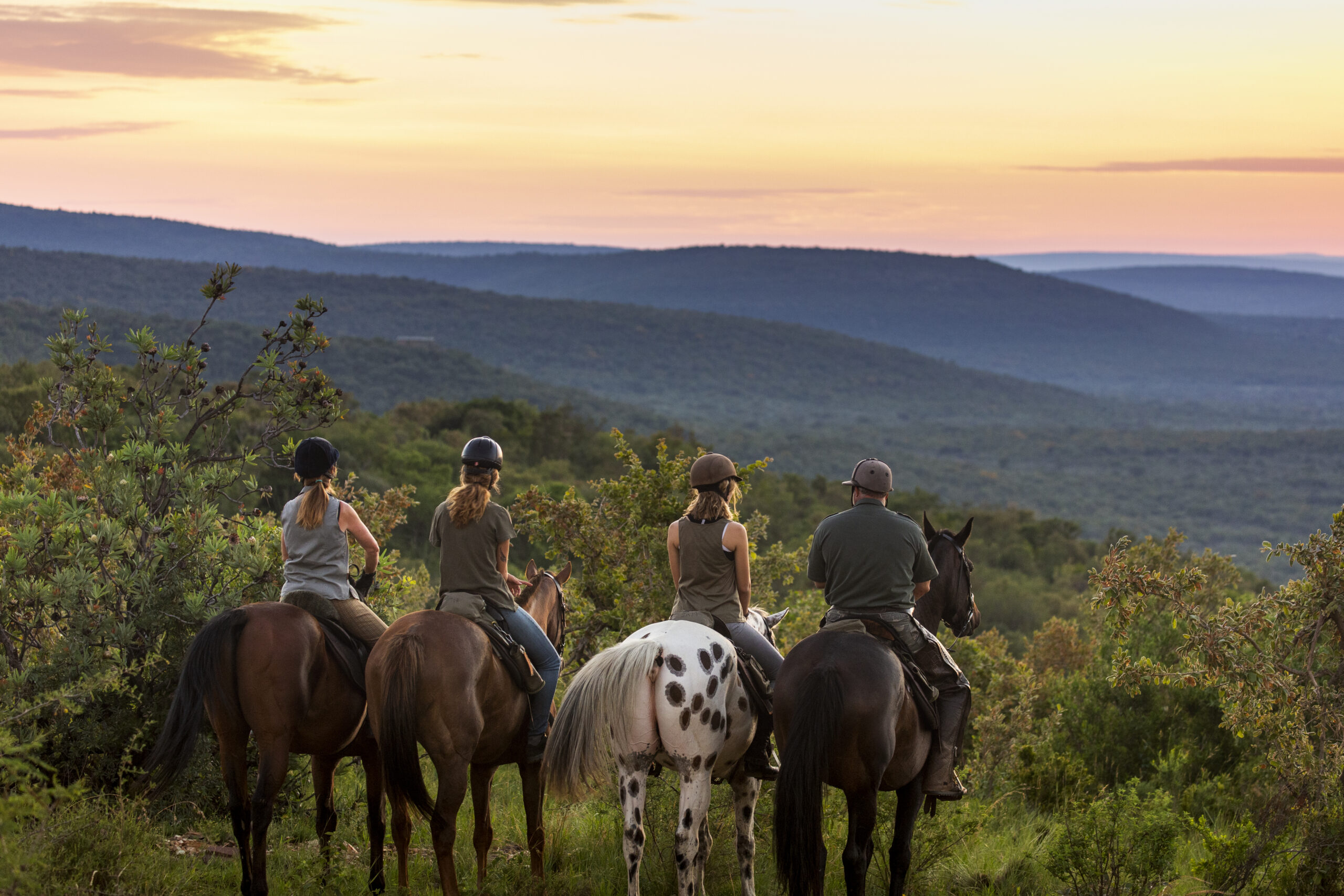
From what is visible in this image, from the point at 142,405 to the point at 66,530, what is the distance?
136 cm

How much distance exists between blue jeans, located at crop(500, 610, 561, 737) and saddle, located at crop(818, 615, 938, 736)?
5.53 feet

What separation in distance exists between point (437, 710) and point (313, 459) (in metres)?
1.68

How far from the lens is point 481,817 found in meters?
6.89

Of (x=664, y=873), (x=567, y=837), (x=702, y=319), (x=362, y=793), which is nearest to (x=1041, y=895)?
(x=664, y=873)

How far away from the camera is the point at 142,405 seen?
820 cm

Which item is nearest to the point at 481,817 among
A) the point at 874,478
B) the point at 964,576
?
the point at 874,478

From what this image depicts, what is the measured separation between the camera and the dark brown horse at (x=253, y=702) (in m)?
6.14

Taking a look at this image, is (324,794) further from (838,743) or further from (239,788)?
(838,743)

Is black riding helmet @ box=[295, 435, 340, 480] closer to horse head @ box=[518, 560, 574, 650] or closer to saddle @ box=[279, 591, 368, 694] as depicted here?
saddle @ box=[279, 591, 368, 694]

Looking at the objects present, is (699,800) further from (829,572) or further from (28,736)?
(28,736)

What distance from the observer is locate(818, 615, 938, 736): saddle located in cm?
640

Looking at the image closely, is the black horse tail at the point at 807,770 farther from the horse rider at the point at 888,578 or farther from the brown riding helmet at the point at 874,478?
the brown riding helmet at the point at 874,478

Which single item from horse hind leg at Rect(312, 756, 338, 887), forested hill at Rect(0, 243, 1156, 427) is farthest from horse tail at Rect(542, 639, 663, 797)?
forested hill at Rect(0, 243, 1156, 427)

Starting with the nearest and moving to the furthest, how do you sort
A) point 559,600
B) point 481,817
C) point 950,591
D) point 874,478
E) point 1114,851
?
1. point 1114,851
2. point 874,478
3. point 481,817
4. point 950,591
5. point 559,600
